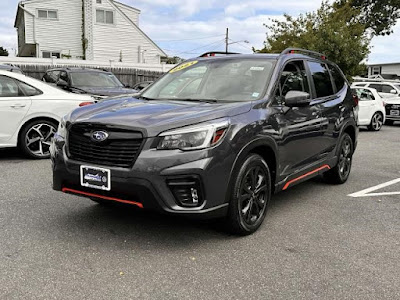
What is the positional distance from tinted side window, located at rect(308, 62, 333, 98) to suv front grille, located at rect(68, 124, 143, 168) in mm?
2832

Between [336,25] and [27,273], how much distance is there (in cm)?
2091

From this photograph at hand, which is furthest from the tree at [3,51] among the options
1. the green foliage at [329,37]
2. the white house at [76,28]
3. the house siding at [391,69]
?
the house siding at [391,69]

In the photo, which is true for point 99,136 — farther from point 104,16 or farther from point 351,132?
point 104,16

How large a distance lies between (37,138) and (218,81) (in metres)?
4.21

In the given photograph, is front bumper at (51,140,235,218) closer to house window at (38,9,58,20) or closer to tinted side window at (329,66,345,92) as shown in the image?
tinted side window at (329,66,345,92)

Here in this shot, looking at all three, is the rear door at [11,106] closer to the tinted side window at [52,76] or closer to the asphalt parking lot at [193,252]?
the asphalt parking lot at [193,252]

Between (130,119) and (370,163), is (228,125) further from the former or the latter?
(370,163)

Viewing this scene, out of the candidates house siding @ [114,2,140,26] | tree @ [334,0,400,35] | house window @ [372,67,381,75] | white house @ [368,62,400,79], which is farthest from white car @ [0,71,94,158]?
house window @ [372,67,381,75]

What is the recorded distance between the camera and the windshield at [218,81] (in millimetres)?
4547

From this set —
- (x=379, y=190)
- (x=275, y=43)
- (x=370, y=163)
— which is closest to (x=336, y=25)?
(x=275, y=43)

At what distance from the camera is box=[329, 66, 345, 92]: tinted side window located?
20.5ft

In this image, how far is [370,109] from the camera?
14477mm

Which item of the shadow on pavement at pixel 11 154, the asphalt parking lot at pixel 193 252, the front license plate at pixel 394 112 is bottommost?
the shadow on pavement at pixel 11 154

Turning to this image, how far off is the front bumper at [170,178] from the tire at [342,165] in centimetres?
294
